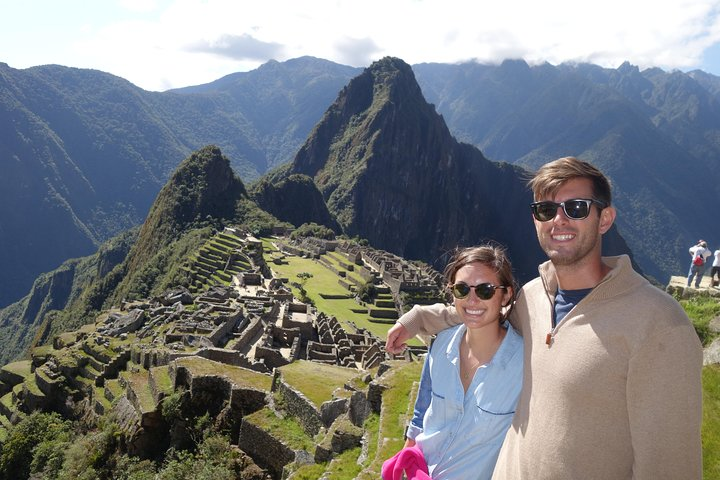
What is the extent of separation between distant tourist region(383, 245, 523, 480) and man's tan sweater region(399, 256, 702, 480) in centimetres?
21

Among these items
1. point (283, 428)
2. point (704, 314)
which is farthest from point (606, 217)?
point (283, 428)

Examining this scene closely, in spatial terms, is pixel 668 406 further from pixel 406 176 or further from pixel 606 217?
pixel 406 176

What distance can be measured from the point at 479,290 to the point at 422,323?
0.83m

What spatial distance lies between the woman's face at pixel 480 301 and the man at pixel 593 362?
133mm

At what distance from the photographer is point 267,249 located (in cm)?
6744

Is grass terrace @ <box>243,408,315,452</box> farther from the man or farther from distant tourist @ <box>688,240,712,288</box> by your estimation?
distant tourist @ <box>688,240,712,288</box>

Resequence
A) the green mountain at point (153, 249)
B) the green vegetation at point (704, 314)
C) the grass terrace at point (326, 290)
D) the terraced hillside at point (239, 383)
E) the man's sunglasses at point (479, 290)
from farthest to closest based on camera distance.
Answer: the green mountain at point (153, 249) < the grass terrace at point (326, 290) < the terraced hillside at point (239, 383) < the green vegetation at point (704, 314) < the man's sunglasses at point (479, 290)

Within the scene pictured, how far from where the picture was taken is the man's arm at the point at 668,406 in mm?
2191

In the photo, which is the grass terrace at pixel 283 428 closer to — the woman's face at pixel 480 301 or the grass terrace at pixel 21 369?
the woman's face at pixel 480 301

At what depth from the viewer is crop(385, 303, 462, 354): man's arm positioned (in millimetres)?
3877

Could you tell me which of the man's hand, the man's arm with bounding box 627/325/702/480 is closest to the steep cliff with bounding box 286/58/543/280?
the man's hand

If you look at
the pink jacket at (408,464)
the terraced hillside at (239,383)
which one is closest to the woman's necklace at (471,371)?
the pink jacket at (408,464)

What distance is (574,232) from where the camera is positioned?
112 inches

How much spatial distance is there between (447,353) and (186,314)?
2612 cm
